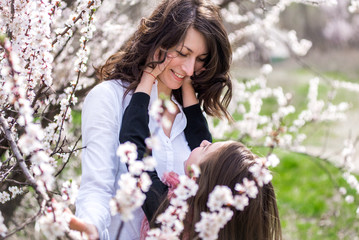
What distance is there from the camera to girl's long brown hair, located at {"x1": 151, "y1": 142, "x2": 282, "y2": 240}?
1974 millimetres

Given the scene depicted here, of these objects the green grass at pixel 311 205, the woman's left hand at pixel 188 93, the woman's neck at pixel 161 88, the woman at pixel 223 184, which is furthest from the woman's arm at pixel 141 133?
the green grass at pixel 311 205

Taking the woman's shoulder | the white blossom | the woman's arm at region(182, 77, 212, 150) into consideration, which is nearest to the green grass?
the woman's arm at region(182, 77, 212, 150)

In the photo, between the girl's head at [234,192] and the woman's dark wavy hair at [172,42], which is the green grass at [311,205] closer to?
the woman's dark wavy hair at [172,42]

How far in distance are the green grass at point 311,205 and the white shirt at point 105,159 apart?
1930 mm

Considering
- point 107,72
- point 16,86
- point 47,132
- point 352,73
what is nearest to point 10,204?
point 47,132

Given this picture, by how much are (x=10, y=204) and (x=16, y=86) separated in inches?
67.4

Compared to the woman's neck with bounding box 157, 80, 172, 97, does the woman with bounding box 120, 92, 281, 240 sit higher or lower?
lower

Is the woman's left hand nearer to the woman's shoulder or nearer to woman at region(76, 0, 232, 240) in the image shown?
woman at region(76, 0, 232, 240)

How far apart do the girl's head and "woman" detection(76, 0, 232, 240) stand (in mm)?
289

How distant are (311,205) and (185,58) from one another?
338cm

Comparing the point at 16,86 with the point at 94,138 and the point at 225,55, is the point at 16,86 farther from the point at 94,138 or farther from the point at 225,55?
the point at 225,55

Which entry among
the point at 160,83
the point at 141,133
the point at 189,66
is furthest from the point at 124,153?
the point at 160,83

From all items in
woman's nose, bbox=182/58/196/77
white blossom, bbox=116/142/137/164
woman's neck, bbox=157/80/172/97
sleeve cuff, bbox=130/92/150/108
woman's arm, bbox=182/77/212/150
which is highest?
white blossom, bbox=116/142/137/164

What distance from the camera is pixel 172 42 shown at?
235 cm
